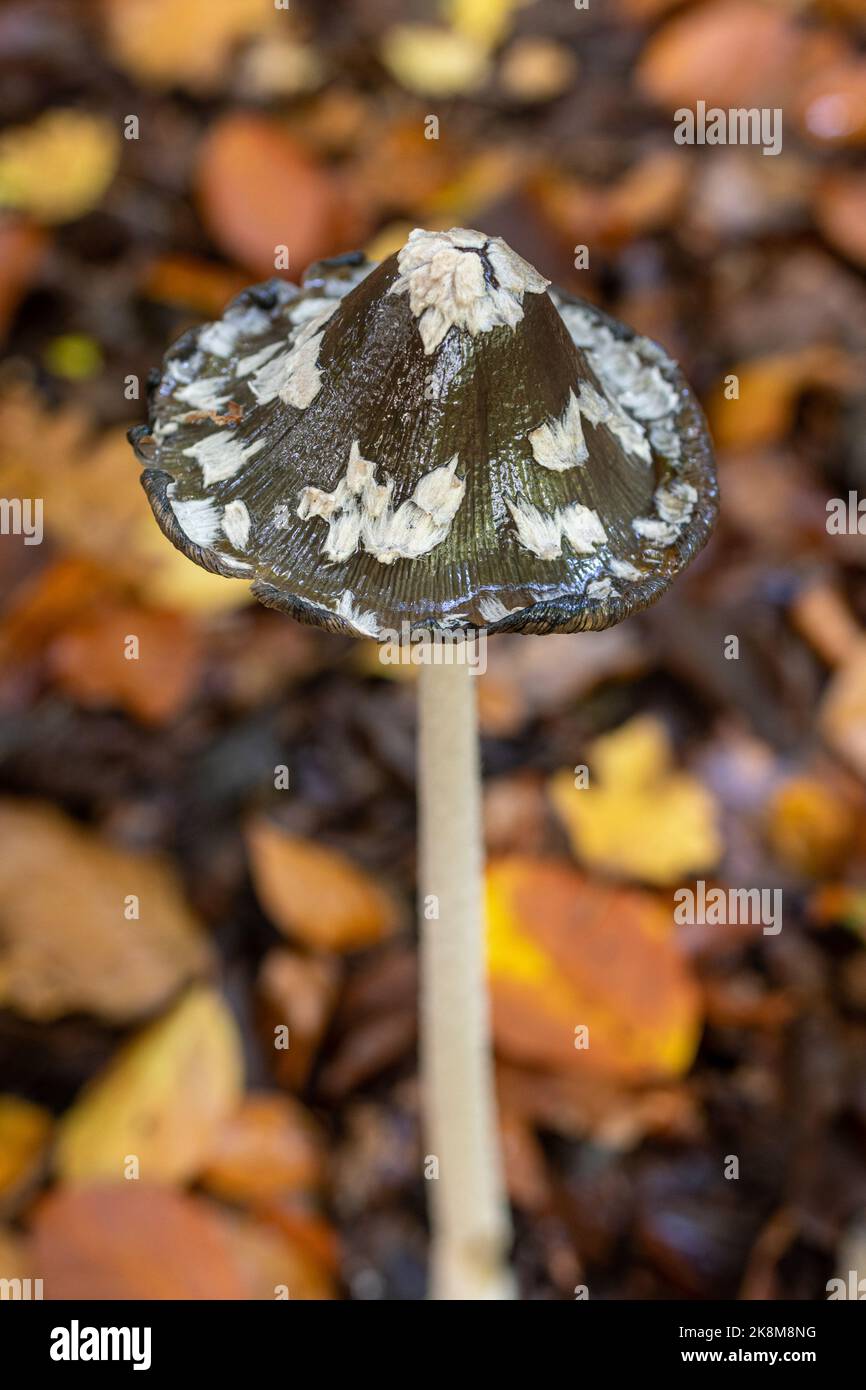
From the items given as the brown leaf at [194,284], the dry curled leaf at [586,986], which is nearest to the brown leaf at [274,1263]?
the dry curled leaf at [586,986]

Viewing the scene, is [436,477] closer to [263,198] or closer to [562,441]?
[562,441]

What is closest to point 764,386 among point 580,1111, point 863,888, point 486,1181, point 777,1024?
point 863,888

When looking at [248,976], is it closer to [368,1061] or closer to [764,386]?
[368,1061]

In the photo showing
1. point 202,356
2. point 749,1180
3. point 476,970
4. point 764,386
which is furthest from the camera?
point 764,386

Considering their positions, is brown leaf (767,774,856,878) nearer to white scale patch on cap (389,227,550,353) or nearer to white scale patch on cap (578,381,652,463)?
white scale patch on cap (578,381,652,463)

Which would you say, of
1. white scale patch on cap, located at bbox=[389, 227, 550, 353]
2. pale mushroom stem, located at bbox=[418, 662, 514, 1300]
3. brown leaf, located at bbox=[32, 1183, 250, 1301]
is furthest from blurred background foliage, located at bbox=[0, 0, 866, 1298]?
white scale patch on cap, located at bbox=[389, 227, 550, 353]

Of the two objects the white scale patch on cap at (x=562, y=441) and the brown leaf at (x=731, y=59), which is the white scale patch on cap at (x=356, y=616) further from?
the brown leaf at (x=731, y=59)
